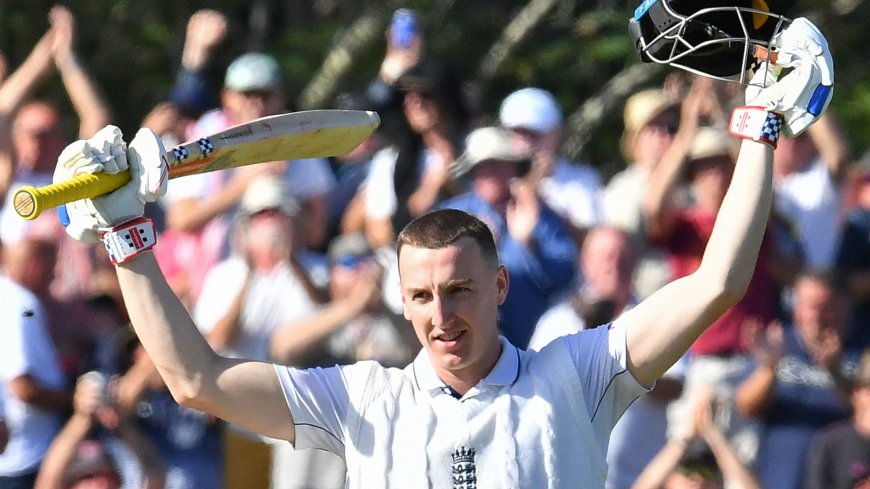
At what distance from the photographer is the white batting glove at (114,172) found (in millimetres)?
4123

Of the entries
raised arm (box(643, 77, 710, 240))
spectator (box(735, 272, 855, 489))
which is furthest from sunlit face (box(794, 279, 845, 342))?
raised arm (box(643, 77, 710, 240))

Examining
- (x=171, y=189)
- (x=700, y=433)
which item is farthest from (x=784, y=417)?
(x=171, y=189)

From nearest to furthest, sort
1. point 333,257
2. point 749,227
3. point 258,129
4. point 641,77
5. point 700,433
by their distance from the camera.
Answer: point 749,227, point 258,129, point 700,433, point 333,257, point 641,77

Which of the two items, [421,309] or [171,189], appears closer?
[421,309]

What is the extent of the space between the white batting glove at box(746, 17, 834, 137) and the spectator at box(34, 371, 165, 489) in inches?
165

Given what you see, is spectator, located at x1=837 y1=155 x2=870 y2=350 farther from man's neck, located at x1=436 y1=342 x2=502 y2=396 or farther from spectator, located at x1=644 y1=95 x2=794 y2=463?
man's neck, located at x1=436 y1=342 x2=502 y2=396

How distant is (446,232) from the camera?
4.30m

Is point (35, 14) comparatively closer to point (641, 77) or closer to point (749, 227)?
point (641, 77)

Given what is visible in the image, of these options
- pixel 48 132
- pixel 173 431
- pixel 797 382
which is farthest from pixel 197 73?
pixel 797 382

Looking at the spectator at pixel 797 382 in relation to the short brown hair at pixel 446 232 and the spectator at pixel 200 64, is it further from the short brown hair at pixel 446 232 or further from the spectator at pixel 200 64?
the short brown hair at pixel 446 232

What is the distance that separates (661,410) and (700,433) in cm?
22

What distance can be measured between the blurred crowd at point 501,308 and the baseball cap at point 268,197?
0.01m

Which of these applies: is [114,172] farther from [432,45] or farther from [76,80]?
[432,45]

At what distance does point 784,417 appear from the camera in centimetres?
771
